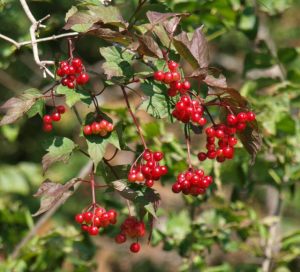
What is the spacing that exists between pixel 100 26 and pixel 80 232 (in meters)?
1.17

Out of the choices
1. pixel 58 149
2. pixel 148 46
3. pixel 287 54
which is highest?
pixel 148 46

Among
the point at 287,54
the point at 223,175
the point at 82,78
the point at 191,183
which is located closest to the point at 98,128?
the point at 82,78

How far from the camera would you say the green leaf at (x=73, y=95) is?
5.07 feet

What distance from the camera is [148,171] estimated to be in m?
1.54

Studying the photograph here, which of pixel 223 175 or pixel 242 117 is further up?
pixel 242 117

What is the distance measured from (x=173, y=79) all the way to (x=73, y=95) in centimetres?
23

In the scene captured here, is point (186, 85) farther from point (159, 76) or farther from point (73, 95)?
point (73, 95)

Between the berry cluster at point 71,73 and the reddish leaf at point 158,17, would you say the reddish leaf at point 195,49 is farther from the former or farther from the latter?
the berry cluster at point 71,73

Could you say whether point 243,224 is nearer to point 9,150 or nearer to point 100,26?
point 100,26

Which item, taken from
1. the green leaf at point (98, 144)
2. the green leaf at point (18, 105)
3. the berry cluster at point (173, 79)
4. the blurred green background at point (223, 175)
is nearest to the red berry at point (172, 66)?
the berry cluster at point (173, 79)

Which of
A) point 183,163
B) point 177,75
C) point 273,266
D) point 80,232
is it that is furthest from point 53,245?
point 177,75

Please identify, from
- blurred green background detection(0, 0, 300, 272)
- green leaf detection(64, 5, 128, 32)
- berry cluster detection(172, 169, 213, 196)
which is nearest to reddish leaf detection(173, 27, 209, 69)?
green leaf detection(64, 5, 128, 32)

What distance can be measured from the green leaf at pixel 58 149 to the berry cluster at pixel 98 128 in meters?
0.08

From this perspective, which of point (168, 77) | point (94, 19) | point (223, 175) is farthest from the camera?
point (223, 175)
